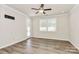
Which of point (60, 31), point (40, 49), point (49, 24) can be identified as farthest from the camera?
point (49, 24)

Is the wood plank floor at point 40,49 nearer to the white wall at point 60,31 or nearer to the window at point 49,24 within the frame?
the white wall at point 60,31

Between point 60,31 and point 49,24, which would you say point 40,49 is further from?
point 49,24

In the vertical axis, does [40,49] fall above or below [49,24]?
below

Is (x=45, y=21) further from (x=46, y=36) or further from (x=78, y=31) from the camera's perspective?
(x=78, y=31)

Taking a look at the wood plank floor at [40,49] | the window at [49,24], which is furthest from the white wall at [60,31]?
the wood plank floor at [40,49]

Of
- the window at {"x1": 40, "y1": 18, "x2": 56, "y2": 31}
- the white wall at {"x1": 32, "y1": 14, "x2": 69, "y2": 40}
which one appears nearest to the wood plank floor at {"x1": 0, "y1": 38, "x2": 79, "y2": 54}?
the white wall at {"x1": 32, "y1": 14, "x2": 69, "y2": 40}

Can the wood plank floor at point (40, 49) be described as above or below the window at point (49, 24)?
below

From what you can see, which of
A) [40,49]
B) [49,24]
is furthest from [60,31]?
[40,49]

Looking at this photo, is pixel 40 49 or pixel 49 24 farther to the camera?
pixel 49 24

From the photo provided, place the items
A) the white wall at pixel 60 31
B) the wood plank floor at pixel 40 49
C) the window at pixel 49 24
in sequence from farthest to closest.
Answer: the window at pixel 49 24 → the white wall at pixel 60 31 → the wood plank floor at pixel 40 49
